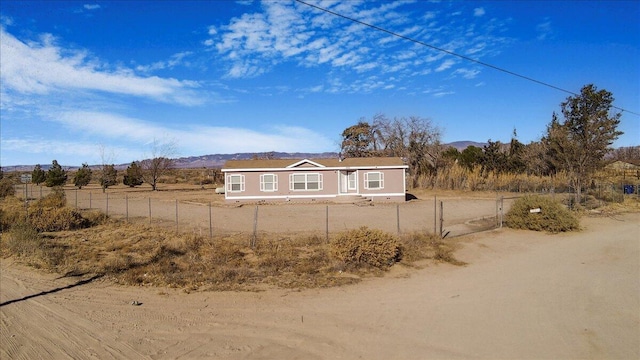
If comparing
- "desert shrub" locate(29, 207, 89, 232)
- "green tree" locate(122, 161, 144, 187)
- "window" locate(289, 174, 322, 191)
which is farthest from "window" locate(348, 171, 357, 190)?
"green tree" locate(122, 161, 144, 187)

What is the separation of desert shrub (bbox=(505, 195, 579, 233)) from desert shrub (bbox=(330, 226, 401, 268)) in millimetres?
8579

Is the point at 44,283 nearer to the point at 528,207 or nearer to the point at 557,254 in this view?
the point at 557,254

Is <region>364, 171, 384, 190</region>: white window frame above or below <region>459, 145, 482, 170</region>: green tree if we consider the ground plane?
below

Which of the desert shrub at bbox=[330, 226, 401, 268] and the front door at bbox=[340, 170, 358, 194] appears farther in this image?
the front door at bbox=[340, 170, 358, 194]

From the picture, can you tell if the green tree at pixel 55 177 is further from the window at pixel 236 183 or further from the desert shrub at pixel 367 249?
the desert shrub at pixel 367 249

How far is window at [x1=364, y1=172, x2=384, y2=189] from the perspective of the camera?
3297 cm

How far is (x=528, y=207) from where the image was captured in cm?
1772

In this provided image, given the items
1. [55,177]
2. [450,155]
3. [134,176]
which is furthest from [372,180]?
[55,177]

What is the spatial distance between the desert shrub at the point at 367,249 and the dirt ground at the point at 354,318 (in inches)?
18.4

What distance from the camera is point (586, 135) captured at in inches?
989

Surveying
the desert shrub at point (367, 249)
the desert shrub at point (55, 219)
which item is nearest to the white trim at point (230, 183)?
the desert shrub at point (55, 219)

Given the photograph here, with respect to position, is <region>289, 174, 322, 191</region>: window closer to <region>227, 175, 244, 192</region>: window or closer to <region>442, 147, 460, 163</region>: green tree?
<region>227, 175, 244, 192</region>: window

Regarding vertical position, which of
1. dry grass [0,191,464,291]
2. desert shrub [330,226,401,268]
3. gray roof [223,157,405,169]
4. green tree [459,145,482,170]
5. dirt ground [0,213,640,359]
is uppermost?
green tree [459,145,482,170]

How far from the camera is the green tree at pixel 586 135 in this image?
81.1 feet
